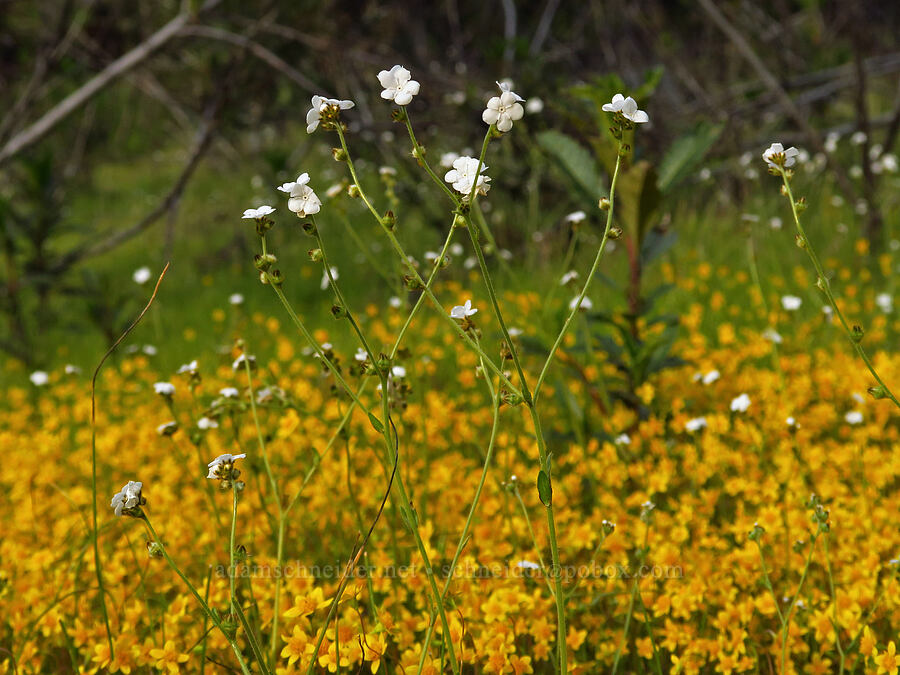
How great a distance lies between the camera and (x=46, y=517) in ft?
8.14

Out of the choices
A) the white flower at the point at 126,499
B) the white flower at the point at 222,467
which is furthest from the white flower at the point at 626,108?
the white flower at the point at 126,499

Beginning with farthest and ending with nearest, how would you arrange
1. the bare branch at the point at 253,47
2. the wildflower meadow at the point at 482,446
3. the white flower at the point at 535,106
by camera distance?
the bare branch at the point at 253,47
the white flower at the point at 535,106
the wildflower meadow at the point at 482,446

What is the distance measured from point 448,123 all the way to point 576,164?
2.48m

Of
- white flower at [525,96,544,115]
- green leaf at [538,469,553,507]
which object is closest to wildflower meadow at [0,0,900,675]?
green leaf at [538,469,553,507]

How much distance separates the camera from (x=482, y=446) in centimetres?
263

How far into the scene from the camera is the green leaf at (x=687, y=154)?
2463 mm

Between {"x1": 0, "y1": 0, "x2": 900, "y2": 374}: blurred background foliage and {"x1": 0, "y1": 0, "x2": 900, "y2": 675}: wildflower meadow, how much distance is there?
0.17 ft

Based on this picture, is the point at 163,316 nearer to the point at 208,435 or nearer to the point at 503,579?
the point at 208,435

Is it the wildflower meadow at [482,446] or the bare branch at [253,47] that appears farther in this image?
the bare branch at [253,47]

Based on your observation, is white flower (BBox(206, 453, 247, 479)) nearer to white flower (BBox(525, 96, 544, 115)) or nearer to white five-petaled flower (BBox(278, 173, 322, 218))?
white five-petaled flower (BBox(278, 173, 322, 218))

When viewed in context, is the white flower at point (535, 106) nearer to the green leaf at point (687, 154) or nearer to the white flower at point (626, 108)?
the green leaf at point (687, 154)

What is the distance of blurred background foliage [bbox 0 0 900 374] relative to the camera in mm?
4031

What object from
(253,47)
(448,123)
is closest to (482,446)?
(253,47)

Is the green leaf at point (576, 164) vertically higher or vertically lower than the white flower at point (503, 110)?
higher
